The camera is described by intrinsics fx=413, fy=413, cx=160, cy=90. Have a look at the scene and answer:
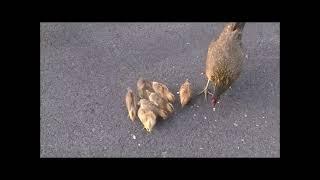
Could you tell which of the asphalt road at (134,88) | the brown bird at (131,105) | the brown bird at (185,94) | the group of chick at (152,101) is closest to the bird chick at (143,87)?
the group of chick at (152,101)

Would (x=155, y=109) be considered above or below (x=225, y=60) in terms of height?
below

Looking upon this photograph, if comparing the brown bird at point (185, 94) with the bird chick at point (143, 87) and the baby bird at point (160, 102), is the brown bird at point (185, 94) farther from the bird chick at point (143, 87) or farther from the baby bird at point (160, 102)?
the bird chick at point (143, 87)

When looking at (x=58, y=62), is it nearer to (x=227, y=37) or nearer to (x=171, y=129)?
(x=171, y=129)

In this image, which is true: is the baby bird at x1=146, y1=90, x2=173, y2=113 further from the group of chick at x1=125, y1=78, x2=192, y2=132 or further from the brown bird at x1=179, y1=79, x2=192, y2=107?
the brown bird at x1=179, y1=79, x2=192, y2=107

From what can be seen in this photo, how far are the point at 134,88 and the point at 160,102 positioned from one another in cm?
45

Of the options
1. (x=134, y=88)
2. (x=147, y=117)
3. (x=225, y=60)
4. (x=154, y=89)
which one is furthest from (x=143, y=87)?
(x=225, y=60)

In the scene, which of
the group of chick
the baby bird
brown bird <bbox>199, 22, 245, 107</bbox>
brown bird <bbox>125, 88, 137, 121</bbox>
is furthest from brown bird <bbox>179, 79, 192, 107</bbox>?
brown bird <bbox>125, 88, 137, 121</bbox>

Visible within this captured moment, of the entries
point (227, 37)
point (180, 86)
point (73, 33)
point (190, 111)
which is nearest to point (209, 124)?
point (190, 111)

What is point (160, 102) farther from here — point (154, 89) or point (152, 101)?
point (154, 89)

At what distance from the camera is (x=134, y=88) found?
4430 mm

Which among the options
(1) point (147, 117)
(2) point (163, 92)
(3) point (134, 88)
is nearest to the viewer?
(1) point (147, 117)

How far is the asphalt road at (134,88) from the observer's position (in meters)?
4.02

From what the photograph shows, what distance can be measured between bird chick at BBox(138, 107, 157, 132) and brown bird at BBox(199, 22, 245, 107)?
653 millimetres

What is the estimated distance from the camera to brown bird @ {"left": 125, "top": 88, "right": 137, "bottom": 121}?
4.10 metres
